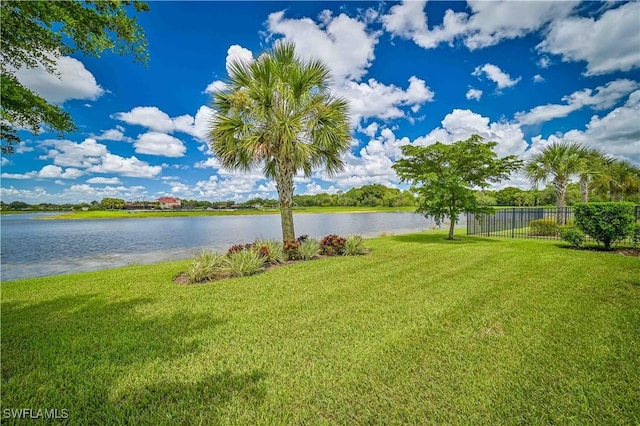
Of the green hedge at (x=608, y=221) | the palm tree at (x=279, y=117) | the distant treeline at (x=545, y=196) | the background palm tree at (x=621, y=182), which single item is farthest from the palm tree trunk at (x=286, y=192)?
the background palm tree at (x=621, y=182)

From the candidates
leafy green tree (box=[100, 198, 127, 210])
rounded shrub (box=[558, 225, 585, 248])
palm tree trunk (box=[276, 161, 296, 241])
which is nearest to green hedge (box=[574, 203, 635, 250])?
rounded shrub (box=[558, 225, 585, 248])

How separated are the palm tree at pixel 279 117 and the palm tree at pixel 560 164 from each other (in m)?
14.7

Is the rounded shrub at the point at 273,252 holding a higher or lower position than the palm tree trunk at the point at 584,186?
lower

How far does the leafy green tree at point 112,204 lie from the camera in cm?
7871

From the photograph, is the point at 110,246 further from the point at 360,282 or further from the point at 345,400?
the point at 345,400

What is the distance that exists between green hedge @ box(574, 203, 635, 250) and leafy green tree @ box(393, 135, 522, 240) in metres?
4.10

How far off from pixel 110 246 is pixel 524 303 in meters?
21.1

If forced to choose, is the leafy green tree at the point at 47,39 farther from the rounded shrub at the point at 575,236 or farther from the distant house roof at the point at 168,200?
the distant house roof at the point at 168,200

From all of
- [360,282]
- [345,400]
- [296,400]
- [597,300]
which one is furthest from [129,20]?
[597,300]

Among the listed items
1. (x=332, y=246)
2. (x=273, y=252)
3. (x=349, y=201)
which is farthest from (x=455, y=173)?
(x=349, y=201)

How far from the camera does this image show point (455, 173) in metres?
14.3

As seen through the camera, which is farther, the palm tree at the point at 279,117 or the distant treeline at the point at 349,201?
the distant treeline at the point at 349,201

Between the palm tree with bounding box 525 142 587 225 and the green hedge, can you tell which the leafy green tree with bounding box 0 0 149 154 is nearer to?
the green hedge

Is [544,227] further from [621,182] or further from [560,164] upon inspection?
[621,182]
